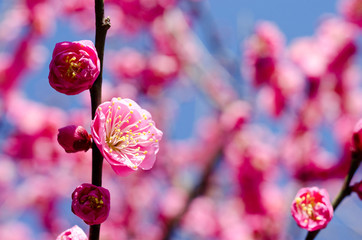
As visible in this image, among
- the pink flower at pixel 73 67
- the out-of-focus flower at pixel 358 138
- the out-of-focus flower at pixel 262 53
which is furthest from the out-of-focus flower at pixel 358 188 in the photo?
the out-of-focus flower at pixel 262 53

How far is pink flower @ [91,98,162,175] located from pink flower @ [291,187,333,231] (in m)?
0.50

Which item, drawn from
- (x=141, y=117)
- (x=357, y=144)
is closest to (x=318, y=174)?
(x=357, y=144)

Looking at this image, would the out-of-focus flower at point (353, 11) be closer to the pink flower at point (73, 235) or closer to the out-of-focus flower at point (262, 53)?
the out-of-focus flower at point (262, 53)

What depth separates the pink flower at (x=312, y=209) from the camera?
1.42m

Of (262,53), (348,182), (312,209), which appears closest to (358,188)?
(348,182)

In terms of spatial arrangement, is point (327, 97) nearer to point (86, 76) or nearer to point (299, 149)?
point (299, 149)

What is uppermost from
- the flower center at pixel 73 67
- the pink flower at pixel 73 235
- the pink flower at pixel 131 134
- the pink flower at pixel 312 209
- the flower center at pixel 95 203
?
the flower center at pixel 73 67

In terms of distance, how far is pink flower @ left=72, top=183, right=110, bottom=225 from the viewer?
1.25m

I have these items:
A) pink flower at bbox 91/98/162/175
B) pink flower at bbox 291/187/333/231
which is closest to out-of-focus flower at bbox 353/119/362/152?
pink flower at bbox 291/187/333/231

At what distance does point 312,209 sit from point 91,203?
69 cm

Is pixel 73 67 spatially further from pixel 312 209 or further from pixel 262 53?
pixel 262 53

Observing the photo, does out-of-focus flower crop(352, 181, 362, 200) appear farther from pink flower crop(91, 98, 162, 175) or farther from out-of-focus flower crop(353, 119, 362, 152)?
pink flower crop(91, 98, 162, 175)

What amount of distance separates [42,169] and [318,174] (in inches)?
101

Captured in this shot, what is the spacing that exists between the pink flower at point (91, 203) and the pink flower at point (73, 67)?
29cm
